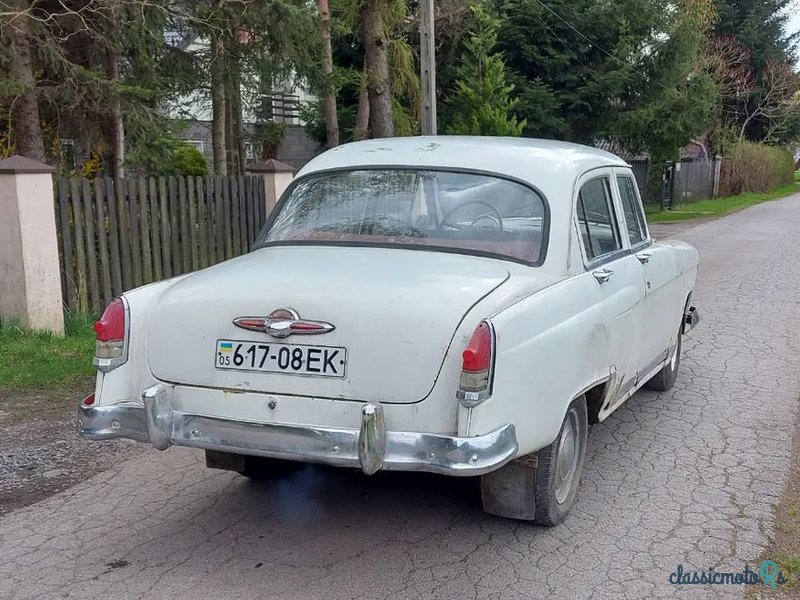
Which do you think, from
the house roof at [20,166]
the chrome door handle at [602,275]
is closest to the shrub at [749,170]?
the house roof at [20,166]

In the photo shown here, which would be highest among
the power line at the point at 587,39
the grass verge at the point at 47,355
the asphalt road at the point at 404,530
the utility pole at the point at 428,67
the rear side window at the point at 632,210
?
the power line at the point at 587,39

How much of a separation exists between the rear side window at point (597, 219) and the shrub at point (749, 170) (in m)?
33.6

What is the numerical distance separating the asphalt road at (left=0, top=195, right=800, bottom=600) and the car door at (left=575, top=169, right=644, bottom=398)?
70 cm

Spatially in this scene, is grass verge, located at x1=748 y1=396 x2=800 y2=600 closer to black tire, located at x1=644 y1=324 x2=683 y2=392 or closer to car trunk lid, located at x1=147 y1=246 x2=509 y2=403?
black tire, located at x1=644 y1=324 x2=683 y2=392

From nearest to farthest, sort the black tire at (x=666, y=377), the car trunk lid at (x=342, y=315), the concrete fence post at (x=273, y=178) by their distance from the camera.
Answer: the car trunk lid at (x=342, y=315)
the black tire at (x=666, y=377)
the concrete fence post at (x=273, y=178)

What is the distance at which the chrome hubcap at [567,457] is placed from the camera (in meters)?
4.17

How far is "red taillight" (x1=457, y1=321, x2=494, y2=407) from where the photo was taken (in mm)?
3359

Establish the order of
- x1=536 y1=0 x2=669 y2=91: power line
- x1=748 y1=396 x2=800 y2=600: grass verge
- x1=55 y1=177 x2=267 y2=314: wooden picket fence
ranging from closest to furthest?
x1=748 y1=396 x2=800 y2=600: grass verge < x1=55 y1=177 x2=267 y2=314: wooden picket fence < x1=536 y1=0 x2=669 y2=91: power line

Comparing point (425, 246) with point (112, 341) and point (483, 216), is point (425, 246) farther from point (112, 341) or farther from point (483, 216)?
point (112, 341)

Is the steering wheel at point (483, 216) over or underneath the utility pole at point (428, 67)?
underneath

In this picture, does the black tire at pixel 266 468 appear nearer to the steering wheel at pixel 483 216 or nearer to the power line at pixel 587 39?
the steering wheel at pixel 483 216

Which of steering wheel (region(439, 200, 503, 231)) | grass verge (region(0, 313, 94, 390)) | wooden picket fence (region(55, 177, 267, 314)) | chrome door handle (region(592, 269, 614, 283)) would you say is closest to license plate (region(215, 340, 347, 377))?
steering wheel (region(439, 200, 503, 231))

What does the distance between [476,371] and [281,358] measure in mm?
834

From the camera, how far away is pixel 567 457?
4.27m
